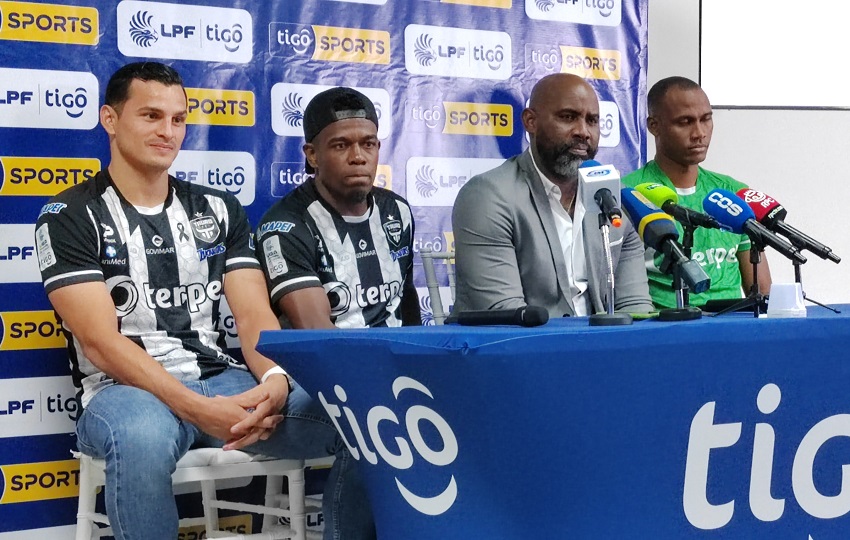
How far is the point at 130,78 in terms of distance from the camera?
110 inches

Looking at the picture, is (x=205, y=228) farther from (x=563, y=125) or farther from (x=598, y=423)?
(x=598, y=423)

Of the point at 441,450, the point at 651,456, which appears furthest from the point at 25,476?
the point at 651,456

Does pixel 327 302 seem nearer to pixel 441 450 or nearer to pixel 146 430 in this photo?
pixel 146 430

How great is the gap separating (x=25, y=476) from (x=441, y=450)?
5.71 ft

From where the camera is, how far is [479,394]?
1720 mm

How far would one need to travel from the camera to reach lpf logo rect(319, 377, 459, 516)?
179 cm

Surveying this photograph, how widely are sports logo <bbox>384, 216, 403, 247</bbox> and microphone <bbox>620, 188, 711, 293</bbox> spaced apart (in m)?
1.16

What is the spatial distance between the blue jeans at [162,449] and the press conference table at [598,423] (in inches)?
21.2

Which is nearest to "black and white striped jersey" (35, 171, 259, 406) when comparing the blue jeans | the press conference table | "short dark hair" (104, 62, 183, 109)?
the blue jeans

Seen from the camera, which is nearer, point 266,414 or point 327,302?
point 266,414

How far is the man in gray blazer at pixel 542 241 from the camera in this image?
9.63 ft

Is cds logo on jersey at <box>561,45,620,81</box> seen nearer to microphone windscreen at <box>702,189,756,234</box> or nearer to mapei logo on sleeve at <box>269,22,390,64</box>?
mapei logo on sleeve at <box>269,22,390,64</box>

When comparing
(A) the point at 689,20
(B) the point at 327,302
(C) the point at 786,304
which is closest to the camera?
(C) the point at 786,304

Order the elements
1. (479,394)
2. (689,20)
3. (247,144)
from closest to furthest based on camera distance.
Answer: (479,394) < (247,144) < (689,20)
